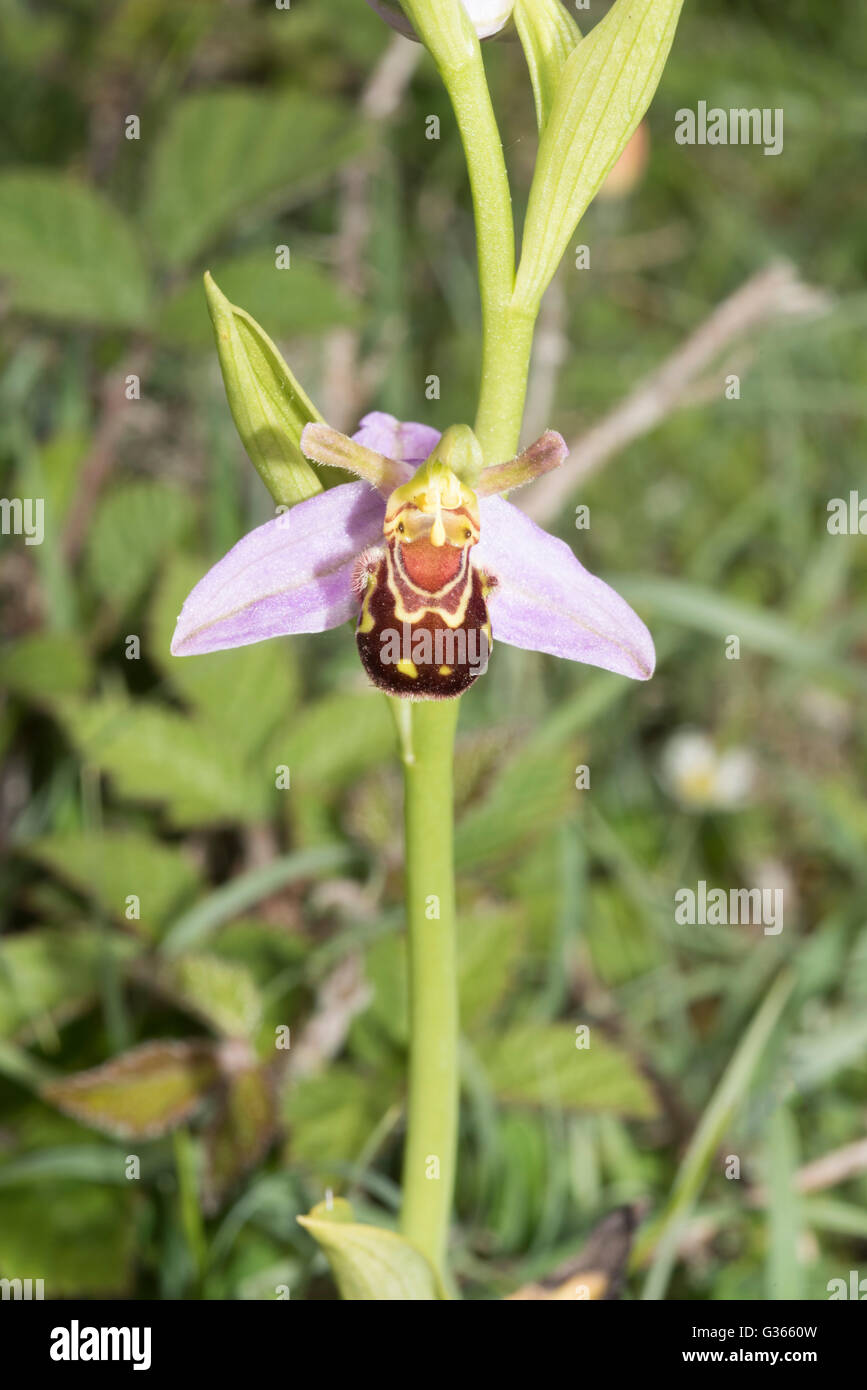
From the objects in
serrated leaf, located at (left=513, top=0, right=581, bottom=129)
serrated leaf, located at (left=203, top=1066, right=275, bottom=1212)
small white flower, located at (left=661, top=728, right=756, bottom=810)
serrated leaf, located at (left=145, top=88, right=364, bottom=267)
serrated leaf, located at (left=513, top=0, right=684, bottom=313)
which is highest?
serrated leaf, located at (left=145, top=88, right=364, bottom=267)

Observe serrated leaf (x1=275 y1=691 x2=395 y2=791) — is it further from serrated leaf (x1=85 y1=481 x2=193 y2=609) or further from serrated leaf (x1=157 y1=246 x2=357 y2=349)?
serrated leaf (x1=157 y1=246 x2=357 y2=349)

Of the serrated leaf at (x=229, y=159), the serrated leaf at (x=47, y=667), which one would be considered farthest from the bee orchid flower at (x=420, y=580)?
the serrated leaf at (x=229, y=159)

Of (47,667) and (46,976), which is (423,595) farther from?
(47,667)

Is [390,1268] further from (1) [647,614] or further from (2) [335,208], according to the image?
(2) [335,208]

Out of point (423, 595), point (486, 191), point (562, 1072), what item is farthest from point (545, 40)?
point (562, 1072)

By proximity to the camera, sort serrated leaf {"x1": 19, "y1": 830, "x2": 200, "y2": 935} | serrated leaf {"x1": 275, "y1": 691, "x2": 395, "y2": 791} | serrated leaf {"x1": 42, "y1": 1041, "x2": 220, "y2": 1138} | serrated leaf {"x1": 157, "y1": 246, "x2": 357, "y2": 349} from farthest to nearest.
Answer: serrated leaf {"x1": 157, "y1": 246, "x2": 357, "y2": 349} < serrated leaf {"x1": 275, "y1": 691, "x2": 395, "y2": 791} < serrated leaf {"x1": 19, "y1": 830, "x2": 200, "y2": 935} < serrated leaf {"x1": 42, "y1": 1041, "x2": 220, "y2": 1138}

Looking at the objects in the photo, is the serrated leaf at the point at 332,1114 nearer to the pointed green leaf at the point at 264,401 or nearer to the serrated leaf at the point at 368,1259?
the serrated leaf at the point at 368,1259

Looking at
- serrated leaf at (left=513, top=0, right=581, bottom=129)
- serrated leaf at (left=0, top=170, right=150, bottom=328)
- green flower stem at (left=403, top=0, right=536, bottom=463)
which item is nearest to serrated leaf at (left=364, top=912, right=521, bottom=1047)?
green flower stem at (left=403, top=0, right=536, bottom=463)

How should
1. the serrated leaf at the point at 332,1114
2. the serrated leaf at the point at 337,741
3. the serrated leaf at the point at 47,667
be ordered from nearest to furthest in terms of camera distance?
the serrated leaf at the point at 332,1114 → the serrated leaf at the point at 337,741 → the serrated leaf at the point at 47,667

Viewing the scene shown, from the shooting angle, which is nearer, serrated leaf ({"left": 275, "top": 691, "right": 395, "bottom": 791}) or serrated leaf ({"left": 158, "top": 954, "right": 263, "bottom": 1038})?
serrated leaf ({"left": 158, "top": 954, "right": 263, "bottom": 1038})
